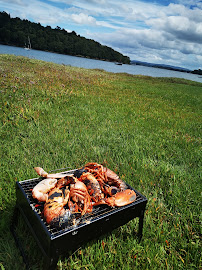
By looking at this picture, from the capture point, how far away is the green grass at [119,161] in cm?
219

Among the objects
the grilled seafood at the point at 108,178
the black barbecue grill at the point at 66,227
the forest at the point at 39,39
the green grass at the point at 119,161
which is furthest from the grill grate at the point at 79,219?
the forest at the point at 39,39

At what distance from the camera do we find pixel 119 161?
13.5 ft

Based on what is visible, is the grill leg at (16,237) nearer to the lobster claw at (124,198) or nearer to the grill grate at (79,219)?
the grill grate at (79,219)

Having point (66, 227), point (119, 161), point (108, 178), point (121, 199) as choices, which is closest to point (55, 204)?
point (66, 227)

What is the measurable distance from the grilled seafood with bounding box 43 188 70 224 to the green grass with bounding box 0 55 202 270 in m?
0.71

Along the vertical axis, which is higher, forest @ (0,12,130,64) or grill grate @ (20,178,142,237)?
forest @ (0,12,130,64)

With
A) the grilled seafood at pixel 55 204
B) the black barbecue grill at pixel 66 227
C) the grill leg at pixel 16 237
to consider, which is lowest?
the grill leg at pixel 16 237

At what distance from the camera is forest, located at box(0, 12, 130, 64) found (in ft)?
281

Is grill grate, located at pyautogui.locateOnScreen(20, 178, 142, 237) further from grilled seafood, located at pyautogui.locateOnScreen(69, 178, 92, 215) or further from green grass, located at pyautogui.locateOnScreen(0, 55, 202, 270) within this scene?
green grass, located at pyautogui.locateOnScreen(0, 55, 202, 270)

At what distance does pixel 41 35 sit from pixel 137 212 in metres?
105

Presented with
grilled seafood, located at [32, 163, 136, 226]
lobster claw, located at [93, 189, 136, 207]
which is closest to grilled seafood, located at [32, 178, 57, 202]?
grilled seafood, located at [32, 163, 136, 226]

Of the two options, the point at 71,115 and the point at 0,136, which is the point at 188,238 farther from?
the point at 71,115

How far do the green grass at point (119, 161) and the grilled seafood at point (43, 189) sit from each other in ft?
2.30

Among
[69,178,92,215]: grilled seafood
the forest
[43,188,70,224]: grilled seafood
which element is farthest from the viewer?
Answer: the forest
